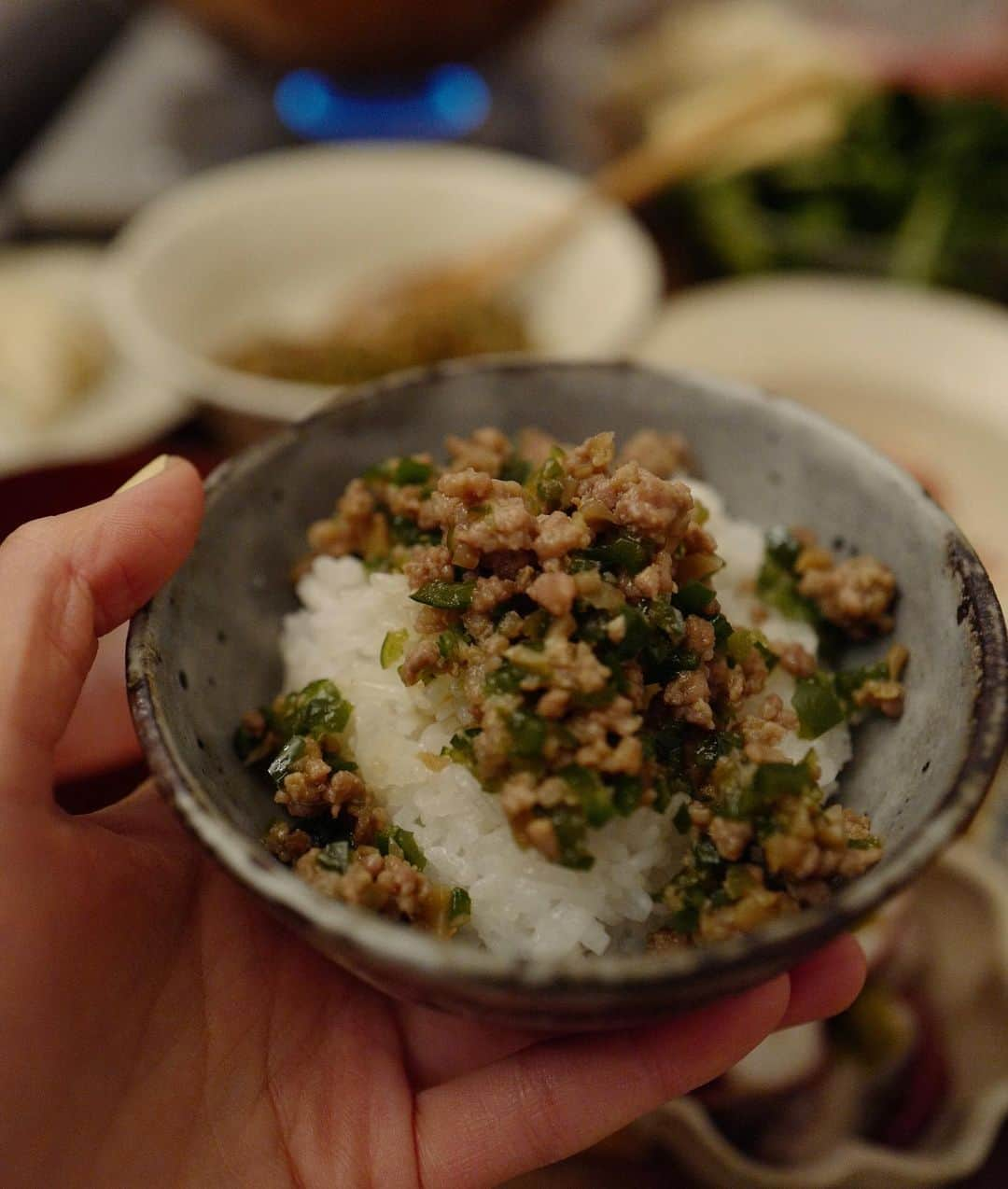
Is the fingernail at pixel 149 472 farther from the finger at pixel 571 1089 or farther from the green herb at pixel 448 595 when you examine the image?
the finger at pixel 571 1089

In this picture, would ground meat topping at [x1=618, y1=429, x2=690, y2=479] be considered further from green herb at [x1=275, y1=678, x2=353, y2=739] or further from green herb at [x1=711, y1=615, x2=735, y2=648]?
green herb at [x1=275, y1=678, x2=353, y2=739]

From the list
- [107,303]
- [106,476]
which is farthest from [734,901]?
[107,303]

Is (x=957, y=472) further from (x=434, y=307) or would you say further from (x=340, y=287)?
(x=340, y=287)

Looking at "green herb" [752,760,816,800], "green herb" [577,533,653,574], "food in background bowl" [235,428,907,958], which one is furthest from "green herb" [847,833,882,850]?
"green herb" [577,533,653,574]

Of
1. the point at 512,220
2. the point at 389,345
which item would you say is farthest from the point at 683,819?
the point at 512,220

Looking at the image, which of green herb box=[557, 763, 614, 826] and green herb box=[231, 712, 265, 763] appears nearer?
green herb box=[557, 763, 614, 826]
